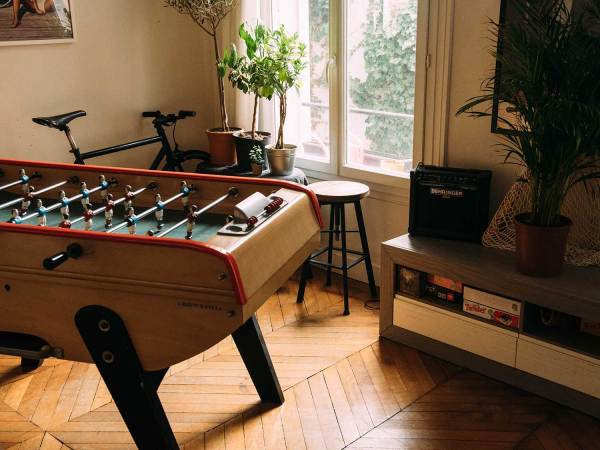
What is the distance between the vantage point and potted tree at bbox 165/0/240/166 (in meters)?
3.99

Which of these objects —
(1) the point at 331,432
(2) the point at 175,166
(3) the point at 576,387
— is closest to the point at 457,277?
(3) the point at 576,387

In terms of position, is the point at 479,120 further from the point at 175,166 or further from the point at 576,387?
the point at 175,166

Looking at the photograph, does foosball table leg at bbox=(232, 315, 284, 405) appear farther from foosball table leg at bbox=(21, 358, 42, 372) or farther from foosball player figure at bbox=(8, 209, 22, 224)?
foosball table leg at bbox=(21, 358, 42, 372)

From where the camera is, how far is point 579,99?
100 inches

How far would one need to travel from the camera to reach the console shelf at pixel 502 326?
268 centimetres

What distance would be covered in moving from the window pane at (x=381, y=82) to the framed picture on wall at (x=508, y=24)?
0.56 m

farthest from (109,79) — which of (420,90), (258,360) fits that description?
(258,360)

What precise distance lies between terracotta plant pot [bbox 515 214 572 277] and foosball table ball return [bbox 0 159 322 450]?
2.82 feet

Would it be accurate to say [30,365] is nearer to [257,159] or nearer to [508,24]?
[257,159]

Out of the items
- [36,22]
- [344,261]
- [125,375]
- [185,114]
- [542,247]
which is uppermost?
[36,22]

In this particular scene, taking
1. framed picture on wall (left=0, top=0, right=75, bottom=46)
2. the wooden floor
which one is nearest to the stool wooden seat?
the wooden floor

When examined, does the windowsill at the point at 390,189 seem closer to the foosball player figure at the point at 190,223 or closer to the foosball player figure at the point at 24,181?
the foosball player figure at the point at 190,223

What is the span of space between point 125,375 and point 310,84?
2374 mm

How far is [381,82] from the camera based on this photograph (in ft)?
12.2
